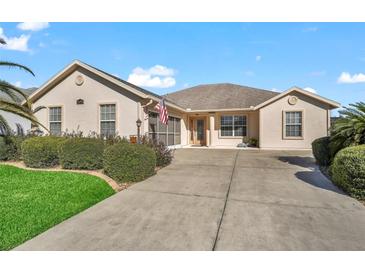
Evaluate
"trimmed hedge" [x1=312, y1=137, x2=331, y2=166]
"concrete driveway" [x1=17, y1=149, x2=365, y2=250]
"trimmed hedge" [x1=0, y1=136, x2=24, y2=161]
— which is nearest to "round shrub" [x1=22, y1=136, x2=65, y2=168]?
"trimmed hedge" [x1=0, y1=136, x2=24, y2=161]

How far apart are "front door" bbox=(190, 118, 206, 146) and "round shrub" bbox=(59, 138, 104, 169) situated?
12.4 metres

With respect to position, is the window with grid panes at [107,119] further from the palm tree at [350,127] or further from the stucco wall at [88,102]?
the palm tree at [350,127]

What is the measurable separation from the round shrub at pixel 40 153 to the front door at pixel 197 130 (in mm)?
12515

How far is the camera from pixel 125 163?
289 inches

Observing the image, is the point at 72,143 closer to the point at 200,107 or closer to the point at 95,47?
the point at 95,47

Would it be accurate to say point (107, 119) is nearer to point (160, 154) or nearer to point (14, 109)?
point (14, 109)

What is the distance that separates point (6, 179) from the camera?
292 inches

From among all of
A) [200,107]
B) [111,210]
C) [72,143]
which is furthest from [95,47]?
[200,107]

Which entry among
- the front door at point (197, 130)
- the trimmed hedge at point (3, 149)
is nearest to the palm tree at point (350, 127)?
the front door at point (197, 130)

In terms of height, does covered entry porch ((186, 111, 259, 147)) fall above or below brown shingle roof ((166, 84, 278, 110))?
below

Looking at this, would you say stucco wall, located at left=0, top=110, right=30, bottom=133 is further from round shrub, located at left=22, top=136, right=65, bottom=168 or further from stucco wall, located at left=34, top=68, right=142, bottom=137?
round shrub, located at left=22, top=136, right=65, bottom=168

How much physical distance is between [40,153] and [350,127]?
11101 millimetres

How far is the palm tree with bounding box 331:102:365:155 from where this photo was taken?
24.1ft

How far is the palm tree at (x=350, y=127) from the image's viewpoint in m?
7.33
